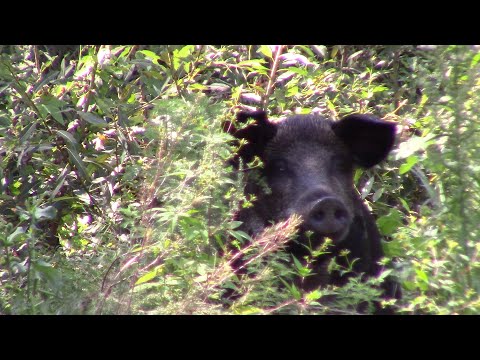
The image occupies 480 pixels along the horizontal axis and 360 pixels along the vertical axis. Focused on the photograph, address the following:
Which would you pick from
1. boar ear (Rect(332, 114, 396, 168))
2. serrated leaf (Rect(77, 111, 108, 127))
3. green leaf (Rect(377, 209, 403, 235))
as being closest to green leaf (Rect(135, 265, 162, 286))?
serrated leaf (Rect(77, 111, 108, 127))

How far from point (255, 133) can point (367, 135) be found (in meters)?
0.76

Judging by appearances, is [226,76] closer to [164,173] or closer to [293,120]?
[293,120]

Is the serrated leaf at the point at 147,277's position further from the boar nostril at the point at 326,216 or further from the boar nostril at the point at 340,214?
the boar nostril at the point at 340,214

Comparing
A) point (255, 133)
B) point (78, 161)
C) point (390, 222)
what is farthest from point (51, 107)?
point (390, 222)

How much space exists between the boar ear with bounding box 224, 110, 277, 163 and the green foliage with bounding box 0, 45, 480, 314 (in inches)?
10.2

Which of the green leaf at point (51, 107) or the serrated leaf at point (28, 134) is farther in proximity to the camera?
the serrated leaf at point (28, 134)

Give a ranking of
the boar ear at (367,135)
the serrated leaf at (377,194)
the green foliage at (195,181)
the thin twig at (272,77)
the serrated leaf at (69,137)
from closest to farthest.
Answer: the green foliage at (195,181)
the serrated leaf at (69,137)
the boar ear at (367,135)
the thin twig at (272,77)
the serrated leaf at (377,194)

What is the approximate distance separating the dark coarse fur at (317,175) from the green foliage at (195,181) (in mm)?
167

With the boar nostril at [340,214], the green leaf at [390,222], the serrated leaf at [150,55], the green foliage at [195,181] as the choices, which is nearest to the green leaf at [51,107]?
the green foliage at [195,181]

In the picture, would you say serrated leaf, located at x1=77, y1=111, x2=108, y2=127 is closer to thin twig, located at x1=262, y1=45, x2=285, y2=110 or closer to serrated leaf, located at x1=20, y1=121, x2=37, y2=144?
serrated leaf, located at x1=20, y1=121, x2=37, y2=144

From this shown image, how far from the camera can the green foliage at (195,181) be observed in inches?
131

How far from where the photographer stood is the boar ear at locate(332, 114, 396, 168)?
5.32m

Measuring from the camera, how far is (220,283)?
129 inches

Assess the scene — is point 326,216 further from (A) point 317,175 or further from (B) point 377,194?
(B) point 377,194
